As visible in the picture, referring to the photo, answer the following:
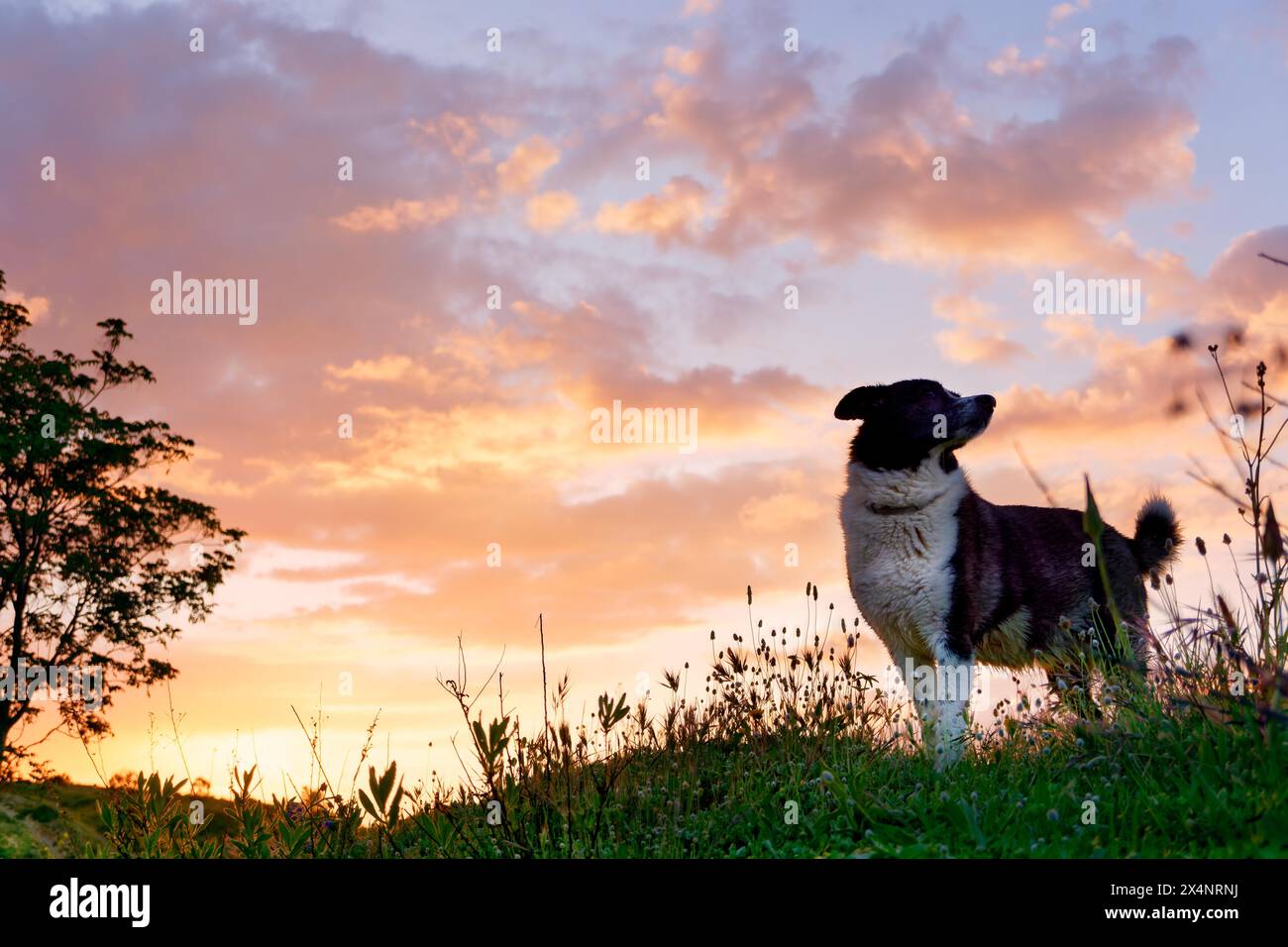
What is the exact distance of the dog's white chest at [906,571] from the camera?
928 centimetres

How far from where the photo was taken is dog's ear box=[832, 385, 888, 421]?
9656 mm

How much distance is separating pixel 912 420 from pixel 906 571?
4.28 ft

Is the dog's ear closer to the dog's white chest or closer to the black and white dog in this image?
the black and white dog

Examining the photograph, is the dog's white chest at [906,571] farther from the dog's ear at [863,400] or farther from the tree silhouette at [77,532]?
the tree silhouette at [77,532]

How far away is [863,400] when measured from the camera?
9680mm

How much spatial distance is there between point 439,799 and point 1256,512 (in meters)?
5.34

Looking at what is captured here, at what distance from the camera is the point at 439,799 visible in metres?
7.55

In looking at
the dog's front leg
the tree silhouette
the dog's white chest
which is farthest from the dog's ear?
the tree silhouette

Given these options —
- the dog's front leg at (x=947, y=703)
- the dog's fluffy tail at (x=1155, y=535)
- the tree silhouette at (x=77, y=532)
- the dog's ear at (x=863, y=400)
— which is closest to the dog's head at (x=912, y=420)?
the dog's ear at (x=863, y=400)

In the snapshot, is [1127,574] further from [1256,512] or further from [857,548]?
[1256,512]

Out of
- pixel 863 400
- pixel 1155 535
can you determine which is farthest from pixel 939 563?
pixel 1155 535

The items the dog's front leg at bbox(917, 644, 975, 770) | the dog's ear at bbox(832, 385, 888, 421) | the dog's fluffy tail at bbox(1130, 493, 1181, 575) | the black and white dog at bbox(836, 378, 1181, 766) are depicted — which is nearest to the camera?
the dog's front leg at bbox(917, 644, 975, 770)

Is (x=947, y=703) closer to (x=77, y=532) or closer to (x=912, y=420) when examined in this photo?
(x=912, y=420)
